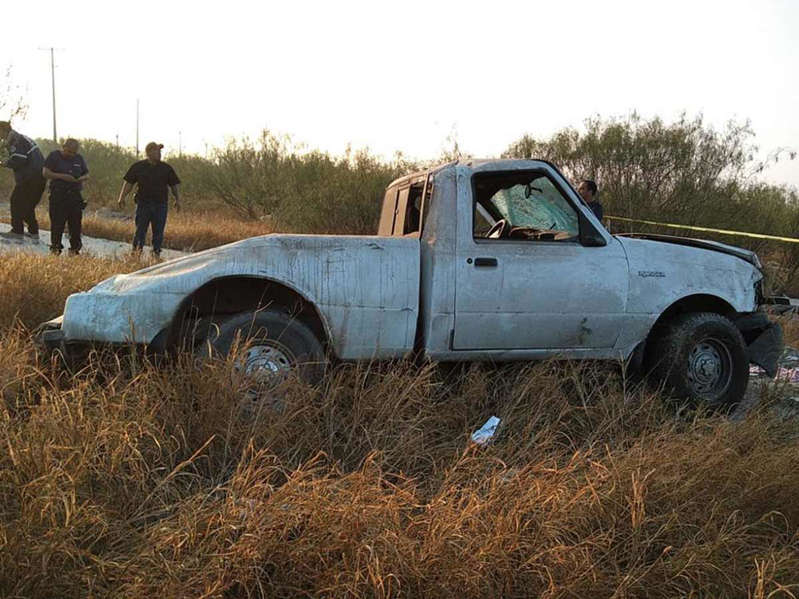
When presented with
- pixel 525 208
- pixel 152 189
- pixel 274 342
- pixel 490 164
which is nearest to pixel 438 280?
pixel 490 164

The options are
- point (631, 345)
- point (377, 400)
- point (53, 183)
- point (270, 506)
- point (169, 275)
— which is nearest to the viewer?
point (270, 506)

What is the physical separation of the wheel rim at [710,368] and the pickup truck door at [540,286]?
2.11 feet

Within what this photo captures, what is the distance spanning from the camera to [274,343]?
390 centimetres

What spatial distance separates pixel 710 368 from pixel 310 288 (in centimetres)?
287

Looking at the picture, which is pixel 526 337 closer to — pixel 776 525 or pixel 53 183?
pixel 776 525

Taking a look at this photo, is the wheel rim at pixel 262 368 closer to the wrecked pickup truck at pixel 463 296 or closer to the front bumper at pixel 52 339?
the wrecked pickup truck at pixel 463 296

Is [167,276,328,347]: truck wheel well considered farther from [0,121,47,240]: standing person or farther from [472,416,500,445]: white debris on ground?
[0,121,47,240]: standing person

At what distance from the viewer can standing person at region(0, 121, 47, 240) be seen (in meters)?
9.83

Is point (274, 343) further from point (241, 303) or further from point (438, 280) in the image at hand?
point (438, 280)

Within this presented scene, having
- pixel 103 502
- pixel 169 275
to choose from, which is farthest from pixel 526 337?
pixel 103 502

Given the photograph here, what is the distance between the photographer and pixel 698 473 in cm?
311

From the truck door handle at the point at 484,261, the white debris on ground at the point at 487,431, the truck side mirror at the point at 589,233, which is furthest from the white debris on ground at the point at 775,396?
the truck door handle at the point at 484,261

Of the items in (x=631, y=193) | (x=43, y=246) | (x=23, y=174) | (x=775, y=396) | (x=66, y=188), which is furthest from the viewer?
(x=631, y=193)

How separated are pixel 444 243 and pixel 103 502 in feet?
7.91
